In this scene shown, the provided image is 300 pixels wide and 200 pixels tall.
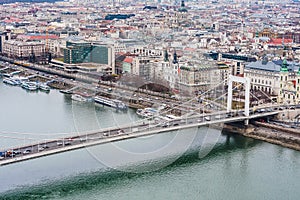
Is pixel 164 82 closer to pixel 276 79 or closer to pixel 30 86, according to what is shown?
pixel 276 79

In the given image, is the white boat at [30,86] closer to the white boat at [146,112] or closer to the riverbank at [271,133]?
the white boat at [146,112]

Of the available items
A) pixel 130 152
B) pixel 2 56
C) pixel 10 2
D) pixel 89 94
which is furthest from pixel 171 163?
pixel 10 2

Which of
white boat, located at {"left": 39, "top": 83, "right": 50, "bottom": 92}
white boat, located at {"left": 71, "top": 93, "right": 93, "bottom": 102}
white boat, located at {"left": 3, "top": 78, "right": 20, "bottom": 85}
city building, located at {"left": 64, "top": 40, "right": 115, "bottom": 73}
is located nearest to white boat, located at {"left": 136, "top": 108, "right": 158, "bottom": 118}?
white boat, located at {"left": 71, "top": 93, "right": 93, "bottom": 102}

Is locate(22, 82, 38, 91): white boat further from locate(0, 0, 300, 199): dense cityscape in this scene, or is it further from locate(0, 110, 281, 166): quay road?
locate(0, 110, 281, 166): quay road

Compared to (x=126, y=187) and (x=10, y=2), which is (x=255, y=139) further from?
(x=10, y=2)

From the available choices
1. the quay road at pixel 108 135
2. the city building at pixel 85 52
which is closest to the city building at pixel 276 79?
the quay road at pixel 108 135

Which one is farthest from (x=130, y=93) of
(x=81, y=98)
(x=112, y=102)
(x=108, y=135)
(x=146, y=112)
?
(x=108, y=135)
